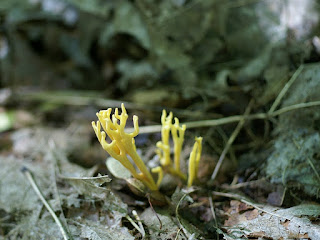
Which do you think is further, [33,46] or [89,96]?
[33,46]

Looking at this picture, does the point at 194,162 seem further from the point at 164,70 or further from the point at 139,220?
the point at 164,70

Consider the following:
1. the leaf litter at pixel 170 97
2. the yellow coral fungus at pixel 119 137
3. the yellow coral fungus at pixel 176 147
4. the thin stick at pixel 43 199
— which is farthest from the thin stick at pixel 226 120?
the thin stick at pixel 43 199

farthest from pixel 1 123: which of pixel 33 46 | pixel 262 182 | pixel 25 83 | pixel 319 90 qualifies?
pixel 319 90

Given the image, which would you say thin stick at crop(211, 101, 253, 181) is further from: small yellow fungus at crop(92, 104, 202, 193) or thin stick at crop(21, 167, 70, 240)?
thin stick at crop(21, 167, 70, 240)

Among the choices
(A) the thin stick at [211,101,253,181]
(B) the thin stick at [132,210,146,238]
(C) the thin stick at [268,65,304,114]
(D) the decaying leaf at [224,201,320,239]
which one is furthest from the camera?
(C) the thin stick at [268,65,304,114]

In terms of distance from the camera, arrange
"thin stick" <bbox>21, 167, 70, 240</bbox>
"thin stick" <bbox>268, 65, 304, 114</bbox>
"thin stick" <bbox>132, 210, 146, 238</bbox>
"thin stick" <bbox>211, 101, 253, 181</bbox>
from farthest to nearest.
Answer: "thin stick" <bbox>268, 65, 304, 114</bbox>, "thin stick" <bbox>211, 101, 253, 181</bbox>, "thin stick" <bbox>21, 167, 70, 240</bbox>, "thin stick" <bbox>132, 210, 146, 238</bbox>

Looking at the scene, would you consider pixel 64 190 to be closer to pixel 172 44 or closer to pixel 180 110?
pixel 180 110

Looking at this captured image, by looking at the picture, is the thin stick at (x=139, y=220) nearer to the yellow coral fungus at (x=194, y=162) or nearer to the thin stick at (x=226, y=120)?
the yellow coral fungus at (x=194, y=162)

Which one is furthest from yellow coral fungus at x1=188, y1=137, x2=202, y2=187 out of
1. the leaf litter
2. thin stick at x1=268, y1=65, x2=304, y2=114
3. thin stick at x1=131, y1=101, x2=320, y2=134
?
thin stick at x1=268, y1=65, x2=304, y2=114
